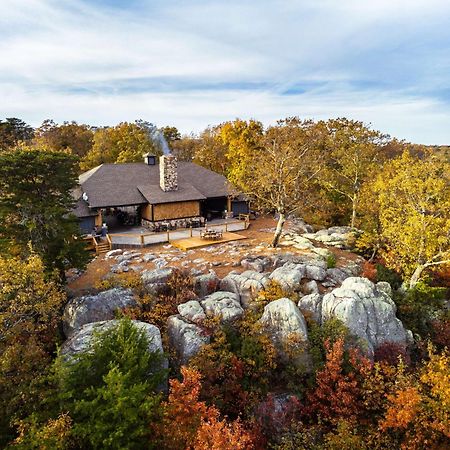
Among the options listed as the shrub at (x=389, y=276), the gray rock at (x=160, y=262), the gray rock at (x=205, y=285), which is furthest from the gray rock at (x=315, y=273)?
the gray rock at (x=160, y=262)

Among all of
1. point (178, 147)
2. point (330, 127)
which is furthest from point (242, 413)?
point (178, 147)

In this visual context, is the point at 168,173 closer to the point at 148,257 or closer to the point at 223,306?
the point at 148,257

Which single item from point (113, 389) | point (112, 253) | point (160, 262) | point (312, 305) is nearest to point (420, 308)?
point (312, 305)

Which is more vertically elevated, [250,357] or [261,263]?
[261,263]

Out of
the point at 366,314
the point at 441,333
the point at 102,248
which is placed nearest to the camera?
the point at 366,314

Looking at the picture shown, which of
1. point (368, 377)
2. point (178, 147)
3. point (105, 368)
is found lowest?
point (368, 377)

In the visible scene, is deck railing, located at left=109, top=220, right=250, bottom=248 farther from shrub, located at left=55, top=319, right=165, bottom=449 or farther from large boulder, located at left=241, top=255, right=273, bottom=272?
shrub, located at left=55, top=319, right=165, bottom=449

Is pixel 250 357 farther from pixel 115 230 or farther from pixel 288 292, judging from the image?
pixel 115 230

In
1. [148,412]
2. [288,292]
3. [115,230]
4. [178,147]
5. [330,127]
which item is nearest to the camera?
[148,412]

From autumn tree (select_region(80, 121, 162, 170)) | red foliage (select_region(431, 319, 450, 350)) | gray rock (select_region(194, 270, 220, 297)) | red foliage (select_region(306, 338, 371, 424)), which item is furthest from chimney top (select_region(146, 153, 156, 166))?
red foliage (select_region(431, 319, 450, 350))
